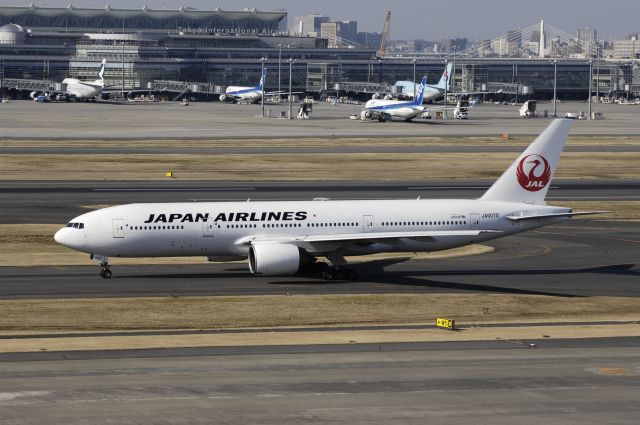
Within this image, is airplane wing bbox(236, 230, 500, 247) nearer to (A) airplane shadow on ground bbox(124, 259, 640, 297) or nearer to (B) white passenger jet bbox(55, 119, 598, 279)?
(B) white passenger jet bbox(55, 119, 598, 279)

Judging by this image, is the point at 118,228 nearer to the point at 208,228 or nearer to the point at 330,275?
the point at 208,228

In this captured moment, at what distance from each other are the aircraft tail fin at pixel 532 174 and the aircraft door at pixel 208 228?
1550cm

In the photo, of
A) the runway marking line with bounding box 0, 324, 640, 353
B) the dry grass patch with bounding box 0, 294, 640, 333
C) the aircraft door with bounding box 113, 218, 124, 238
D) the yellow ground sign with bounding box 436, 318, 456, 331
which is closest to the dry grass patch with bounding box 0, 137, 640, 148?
the aircraft door with bounding box 113, 218, 124, 238

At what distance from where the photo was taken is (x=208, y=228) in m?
59.7

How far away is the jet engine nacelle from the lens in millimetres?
58031

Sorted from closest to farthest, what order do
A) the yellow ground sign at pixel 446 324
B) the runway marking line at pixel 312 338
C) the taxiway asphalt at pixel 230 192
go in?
the runway marking line at pixel 312 338
the yellow ground sign at pixel 446 324
the taxiway asphalt at pixel 230 192

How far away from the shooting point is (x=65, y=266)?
6356 cm

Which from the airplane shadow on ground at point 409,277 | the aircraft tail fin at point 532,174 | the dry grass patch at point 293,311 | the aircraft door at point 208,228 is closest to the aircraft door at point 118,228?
the airplane shadow on ground at point 409,277

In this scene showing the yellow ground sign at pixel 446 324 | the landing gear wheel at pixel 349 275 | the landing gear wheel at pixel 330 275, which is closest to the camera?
the yellow ground sign at pixel 446 324

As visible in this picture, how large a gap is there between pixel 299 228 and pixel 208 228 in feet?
15.7

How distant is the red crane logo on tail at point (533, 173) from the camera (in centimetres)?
6406

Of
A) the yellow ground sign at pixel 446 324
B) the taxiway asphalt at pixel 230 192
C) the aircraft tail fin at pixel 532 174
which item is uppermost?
the aircraft tail fin at pixel 532 174

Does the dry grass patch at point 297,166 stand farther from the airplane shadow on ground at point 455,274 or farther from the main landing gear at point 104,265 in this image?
the main landing gear at point 104,265

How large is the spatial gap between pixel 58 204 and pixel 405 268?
110ft
